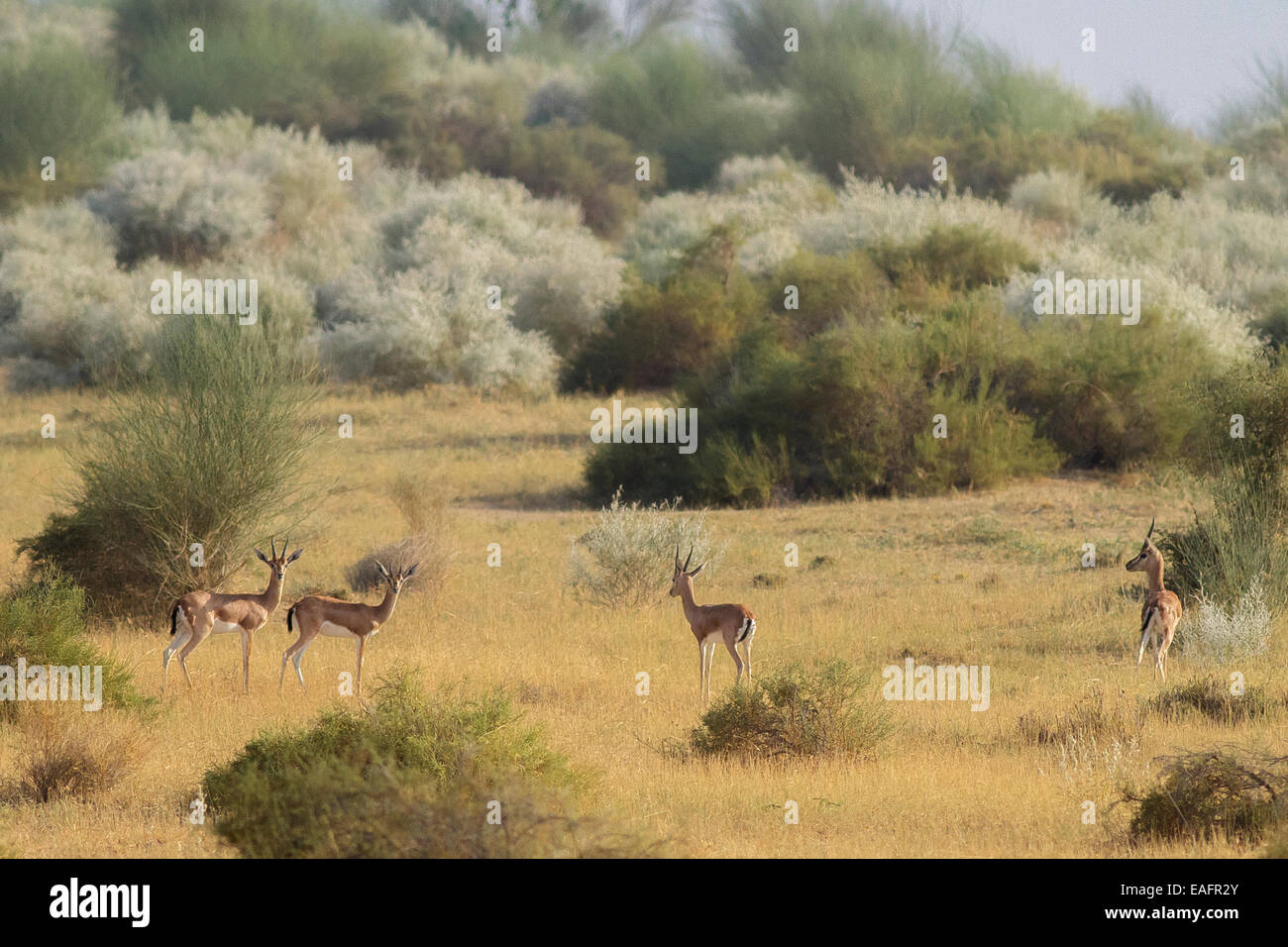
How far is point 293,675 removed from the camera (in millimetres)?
10602

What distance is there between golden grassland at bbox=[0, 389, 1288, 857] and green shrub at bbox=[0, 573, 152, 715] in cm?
38

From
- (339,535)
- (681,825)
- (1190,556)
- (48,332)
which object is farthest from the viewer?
(48,332)

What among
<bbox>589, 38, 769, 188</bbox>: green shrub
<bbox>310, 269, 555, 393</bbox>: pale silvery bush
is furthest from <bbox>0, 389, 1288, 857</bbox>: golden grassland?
<bbox>589, 38, 769, 188</bbox>: green shrub

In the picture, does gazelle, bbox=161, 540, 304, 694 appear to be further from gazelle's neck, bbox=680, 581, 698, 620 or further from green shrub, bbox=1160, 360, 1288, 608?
green shrub, bbox=1160, 360, 1288, 608

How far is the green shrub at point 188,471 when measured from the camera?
12.6 meters

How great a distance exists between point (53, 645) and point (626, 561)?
5.49 metres

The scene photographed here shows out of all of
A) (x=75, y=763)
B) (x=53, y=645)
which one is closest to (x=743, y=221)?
(x=53, y=645)

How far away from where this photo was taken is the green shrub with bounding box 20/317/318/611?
41.5 ft

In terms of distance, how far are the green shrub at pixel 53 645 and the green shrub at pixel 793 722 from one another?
353 centimetres

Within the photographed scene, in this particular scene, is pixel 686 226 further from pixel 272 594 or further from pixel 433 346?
pixel 272 594

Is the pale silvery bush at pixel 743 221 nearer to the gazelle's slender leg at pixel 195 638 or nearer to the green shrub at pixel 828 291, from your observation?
the green shrub at pixel 828 291
